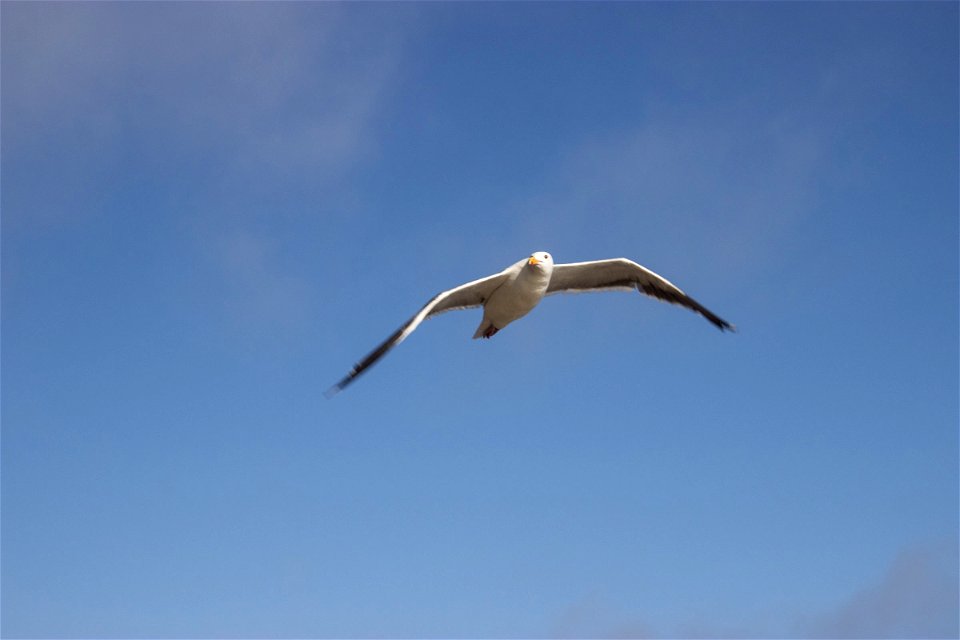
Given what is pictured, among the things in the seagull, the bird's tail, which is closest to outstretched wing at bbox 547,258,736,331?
the seagull

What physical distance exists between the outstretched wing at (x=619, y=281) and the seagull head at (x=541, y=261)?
1056 mm

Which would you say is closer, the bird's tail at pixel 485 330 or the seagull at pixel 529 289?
the seagull at pixel 529 289

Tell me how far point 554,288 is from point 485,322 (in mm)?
2750

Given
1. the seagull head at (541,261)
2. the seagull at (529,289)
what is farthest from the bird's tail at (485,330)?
the seagull head at (541,261)

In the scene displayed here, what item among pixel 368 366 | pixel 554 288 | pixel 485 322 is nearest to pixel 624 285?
pixel 554 288

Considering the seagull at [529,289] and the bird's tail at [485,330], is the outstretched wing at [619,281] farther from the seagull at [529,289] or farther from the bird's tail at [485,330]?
the bird's tail at [485,330]

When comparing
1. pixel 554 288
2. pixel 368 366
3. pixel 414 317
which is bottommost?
pixel 368 366

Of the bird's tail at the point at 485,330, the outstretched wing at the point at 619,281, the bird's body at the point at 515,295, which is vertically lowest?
the bird's tail at the point at 485,330

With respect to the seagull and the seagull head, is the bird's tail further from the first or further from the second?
the seagull head

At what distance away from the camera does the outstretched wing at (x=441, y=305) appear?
22469 mm

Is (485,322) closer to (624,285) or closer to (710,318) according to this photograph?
(624,285)

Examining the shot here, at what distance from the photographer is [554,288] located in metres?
27.3

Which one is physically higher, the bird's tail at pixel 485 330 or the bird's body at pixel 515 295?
the bird's body at pixel 515 295

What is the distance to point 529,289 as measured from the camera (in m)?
25.0
